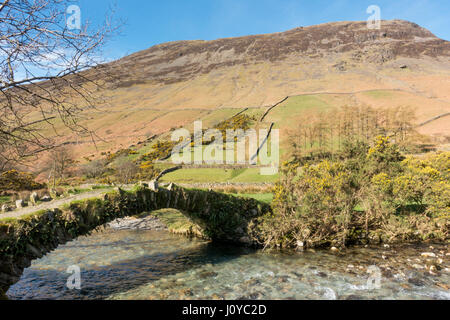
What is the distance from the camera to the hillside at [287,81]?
6253cm

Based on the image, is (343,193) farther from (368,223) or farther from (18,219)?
(18,219)

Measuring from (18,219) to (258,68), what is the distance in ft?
385

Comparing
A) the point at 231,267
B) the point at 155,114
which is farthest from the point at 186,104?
the point at 231,267

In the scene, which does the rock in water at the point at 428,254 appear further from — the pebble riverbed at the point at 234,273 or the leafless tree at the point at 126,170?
the leafless tree at the point at 126,170

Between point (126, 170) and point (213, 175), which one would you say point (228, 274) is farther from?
point (126, 170)

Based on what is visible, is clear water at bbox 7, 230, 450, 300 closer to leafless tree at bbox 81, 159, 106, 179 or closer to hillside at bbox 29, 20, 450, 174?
hillside at bbox 29, 20, 450, 174

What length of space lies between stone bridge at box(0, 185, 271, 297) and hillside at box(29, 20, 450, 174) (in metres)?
24.2

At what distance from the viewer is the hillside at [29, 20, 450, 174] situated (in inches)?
2462

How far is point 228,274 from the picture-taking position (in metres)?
9.07

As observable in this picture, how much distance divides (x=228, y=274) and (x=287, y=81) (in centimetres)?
9080

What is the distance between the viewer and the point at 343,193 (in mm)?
12344

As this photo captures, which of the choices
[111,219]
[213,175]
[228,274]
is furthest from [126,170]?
[228,274]

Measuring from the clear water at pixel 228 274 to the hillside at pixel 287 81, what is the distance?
2539cm

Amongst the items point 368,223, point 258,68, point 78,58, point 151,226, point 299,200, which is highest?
point 258,68
